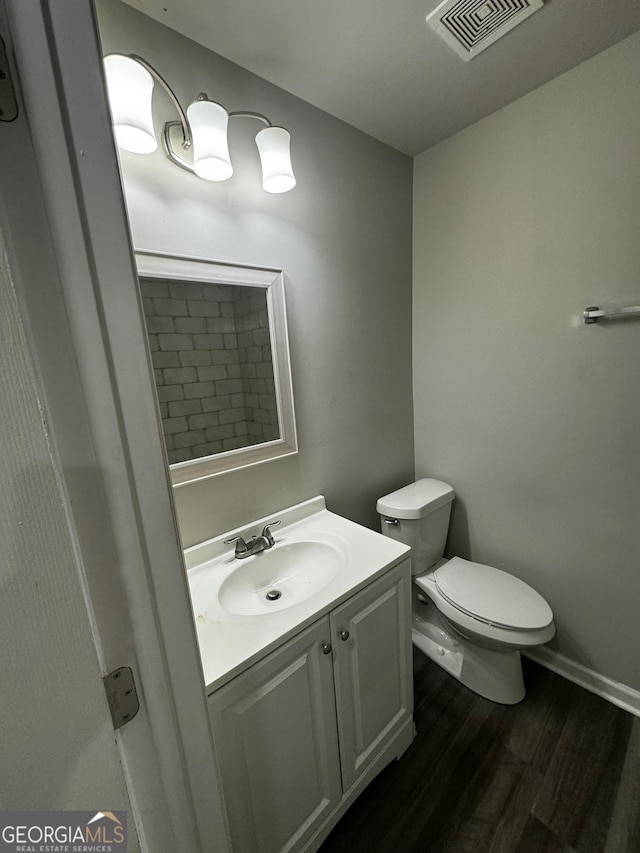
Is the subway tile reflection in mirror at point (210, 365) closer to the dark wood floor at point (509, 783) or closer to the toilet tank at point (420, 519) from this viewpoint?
the toilet tank at point (420, 519)

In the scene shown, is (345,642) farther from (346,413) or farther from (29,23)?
(29,23)

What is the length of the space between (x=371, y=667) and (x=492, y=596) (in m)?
0.66

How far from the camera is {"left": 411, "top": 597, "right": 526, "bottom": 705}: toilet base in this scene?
1386 millimetres

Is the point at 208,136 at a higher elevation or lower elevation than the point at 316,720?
higher

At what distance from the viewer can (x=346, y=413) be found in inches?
59.9

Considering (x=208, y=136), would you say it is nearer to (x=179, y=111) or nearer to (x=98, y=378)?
(x=179, y=111)

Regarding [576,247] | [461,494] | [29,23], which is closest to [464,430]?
[461,494]

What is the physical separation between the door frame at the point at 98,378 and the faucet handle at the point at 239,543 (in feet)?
2.06

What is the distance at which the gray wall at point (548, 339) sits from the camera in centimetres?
117

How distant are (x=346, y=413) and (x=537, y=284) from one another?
37.2 inches

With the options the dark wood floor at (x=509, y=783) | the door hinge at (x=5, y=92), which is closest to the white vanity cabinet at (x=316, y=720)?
the dark wood floor at (x=509, y=783)

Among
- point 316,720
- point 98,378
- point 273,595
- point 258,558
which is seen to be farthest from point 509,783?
point 98,378

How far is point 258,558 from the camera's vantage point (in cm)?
117

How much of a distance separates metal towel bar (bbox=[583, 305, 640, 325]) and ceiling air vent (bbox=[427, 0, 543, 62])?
90 cm
